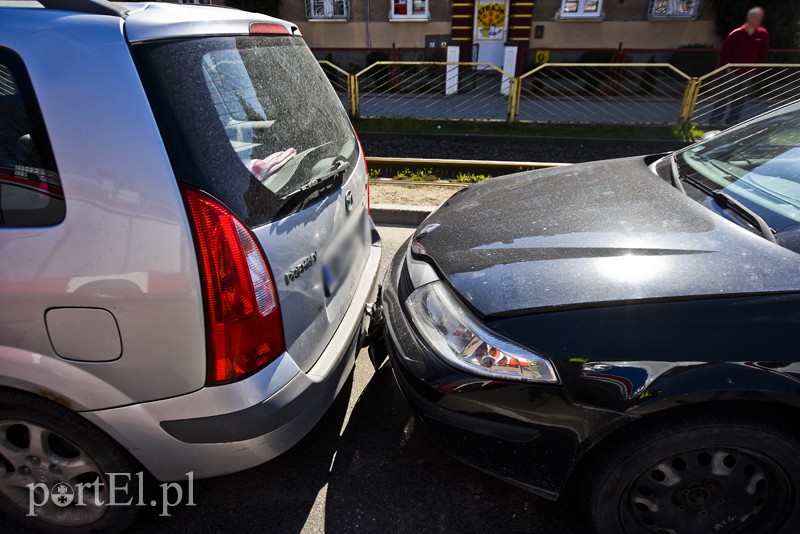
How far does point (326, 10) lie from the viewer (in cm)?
1523

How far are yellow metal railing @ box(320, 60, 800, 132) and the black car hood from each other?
7.35 metres

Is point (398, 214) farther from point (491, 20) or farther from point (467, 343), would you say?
point (491, 20)

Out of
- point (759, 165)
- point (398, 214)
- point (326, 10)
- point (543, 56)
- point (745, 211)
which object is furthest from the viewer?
point (326, 10)

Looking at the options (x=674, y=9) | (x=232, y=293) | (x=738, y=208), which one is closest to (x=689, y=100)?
(x=674, y=9)

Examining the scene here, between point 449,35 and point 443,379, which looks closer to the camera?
point 443,379

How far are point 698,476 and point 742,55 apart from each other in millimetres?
9752

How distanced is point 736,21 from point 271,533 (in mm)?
16673

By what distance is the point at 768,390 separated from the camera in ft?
4.85

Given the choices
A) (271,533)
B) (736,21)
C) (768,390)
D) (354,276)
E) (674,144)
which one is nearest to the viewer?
(768,390)

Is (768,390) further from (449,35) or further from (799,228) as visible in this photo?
(449,35)

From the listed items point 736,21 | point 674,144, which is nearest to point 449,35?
point 736,21

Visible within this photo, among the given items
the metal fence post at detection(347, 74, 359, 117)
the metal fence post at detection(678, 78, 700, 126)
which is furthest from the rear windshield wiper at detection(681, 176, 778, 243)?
the metal fence post at detection(347, 74, 359, 117)

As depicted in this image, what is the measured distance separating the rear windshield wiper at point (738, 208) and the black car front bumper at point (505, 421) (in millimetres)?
862

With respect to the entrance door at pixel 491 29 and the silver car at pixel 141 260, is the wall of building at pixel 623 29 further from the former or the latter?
the silver car at pixel 141 260
